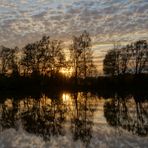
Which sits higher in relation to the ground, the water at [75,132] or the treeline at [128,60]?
the treeline at [128,60]

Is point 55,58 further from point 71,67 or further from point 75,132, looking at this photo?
point 75,132

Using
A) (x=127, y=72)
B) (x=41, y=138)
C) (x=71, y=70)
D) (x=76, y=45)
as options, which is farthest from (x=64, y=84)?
(x=41, y=138)

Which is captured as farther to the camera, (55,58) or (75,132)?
(55,58)

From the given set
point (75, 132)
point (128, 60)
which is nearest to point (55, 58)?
point (128, 60)

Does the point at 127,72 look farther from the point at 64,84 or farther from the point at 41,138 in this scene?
the point at 41,138

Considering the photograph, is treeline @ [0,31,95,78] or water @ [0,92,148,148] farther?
treeline @ [0,31,95,78]

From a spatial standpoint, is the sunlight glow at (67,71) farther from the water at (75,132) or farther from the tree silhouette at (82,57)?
the water at (75,132)

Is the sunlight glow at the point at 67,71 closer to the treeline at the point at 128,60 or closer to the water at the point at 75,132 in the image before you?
the treeline at the point at 128,60

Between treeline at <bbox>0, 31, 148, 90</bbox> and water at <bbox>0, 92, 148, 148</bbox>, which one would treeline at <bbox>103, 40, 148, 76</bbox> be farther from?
water at <bbox>0, 92, 148, 148</bbox>

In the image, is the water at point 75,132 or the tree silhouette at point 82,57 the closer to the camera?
the water at point 75,132

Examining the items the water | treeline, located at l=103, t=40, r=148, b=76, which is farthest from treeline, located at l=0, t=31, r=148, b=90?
the water

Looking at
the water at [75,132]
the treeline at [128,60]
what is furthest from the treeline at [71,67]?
the water at [75,132]

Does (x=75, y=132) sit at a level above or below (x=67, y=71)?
below

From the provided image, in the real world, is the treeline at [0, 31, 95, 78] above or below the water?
above
